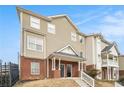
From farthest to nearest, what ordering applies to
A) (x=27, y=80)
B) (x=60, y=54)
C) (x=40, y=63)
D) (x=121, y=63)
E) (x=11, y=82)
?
(x=121, y=63) → (x=60, y=54) → (x=40, y=63) → (x=27, y=80) → (x=11, y=82)

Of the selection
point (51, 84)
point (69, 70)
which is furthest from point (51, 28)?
point (51, 84)

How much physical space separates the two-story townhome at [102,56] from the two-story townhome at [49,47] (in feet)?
4.64

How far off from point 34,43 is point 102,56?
13.0 m

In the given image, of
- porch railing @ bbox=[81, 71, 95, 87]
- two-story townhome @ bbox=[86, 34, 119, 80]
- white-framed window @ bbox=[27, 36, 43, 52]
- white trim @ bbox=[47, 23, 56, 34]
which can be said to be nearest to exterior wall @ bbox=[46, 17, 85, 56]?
white trim @ bbox=[47, 23, 56, 34]

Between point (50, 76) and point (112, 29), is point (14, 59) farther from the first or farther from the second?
point (112, 29)

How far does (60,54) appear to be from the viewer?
26.7m

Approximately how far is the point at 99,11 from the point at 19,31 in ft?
24.3

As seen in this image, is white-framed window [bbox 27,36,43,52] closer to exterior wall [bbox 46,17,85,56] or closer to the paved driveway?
exterior wall [bbox 46,17,85,56]

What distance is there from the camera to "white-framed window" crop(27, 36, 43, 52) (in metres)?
23.6

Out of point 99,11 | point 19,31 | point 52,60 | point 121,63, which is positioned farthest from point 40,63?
point 121,63

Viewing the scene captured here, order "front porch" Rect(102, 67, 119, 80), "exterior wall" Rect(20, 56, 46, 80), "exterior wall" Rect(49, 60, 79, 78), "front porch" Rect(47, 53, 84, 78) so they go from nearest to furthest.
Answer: "exterior wall" Rect(20, 56, 46, 80), "exterior wall" Rect(49, 60, 79, 78), "front porch" Rect(47, 53, 84, 78), "front porch" Rect(102, 67, 119, 80)

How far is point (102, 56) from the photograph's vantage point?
35.0m

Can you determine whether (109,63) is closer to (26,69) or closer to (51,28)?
(51,28)

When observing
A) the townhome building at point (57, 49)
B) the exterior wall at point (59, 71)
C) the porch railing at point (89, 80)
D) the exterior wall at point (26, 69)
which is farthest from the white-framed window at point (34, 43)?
the porch railing at point (89, 80)
